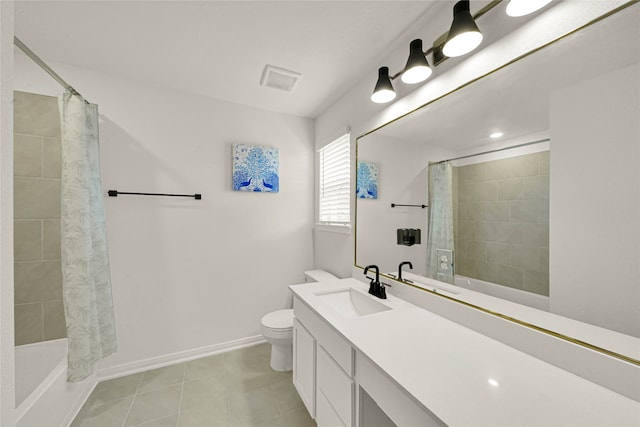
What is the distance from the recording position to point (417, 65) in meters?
1.27

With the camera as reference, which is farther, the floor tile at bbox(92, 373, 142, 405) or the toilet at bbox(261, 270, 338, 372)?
the toilet at bbox(261, 270, 338, 372)

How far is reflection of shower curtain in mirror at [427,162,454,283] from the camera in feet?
4.29

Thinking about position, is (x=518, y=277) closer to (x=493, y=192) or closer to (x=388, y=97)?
(x=493, y=192)

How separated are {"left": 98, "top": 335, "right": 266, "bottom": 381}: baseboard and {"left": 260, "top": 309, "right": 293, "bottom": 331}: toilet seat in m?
0.56

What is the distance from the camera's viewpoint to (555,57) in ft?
2.88

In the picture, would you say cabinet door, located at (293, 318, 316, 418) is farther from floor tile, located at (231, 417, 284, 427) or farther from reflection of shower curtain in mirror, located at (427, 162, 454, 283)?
reflection of shower curtain in mirror, located at (427, 162, 454, 283)

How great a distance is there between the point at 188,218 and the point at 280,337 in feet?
4.31

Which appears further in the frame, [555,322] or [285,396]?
[285,396]

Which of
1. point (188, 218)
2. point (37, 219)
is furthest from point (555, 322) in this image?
point (37, 219)

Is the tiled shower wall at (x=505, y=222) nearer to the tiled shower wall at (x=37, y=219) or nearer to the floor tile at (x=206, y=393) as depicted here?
the floor tile at (x=206, y=393)

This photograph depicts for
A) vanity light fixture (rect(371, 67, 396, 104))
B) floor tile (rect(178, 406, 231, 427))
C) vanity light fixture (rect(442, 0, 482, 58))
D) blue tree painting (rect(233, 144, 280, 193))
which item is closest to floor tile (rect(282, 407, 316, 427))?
floor tile (rect(178, 406, 231, 427))

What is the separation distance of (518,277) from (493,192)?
1.21 feet

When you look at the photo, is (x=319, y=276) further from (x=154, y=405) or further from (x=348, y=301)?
(x=154, y=405)

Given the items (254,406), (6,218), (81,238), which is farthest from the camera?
(254,406)
